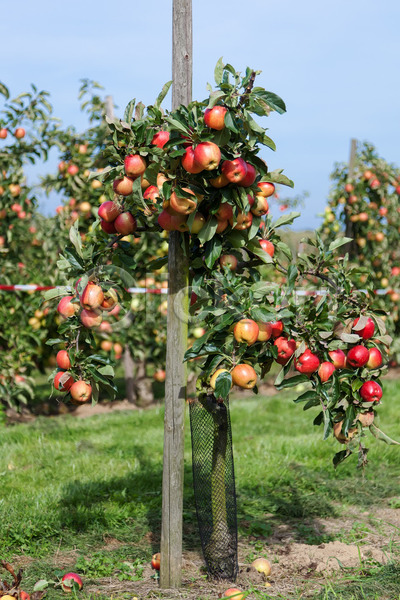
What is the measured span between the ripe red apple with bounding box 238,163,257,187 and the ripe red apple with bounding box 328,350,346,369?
761mm

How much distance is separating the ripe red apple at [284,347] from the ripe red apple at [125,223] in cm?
76

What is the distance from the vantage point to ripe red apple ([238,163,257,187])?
7.66ft

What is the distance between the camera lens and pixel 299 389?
707cm

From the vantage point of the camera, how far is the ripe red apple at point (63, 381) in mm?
2504

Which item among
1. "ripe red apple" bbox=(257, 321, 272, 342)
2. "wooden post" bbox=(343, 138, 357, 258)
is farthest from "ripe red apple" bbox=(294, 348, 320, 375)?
"wooden post" bbox=(343, 138, 357, 258)

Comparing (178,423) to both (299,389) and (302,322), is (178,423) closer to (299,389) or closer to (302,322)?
(302,322)

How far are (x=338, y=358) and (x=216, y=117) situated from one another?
1.06m

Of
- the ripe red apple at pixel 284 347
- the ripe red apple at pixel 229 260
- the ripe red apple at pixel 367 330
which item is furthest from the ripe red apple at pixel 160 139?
the ripe red apple at pixel 367 330

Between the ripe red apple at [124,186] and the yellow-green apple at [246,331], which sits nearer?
the yellow-green apple at [246,331]

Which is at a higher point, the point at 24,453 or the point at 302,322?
the point at 302,322

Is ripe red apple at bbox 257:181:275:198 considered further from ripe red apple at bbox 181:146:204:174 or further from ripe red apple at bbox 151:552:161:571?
ripe red apple at bbox 151:552:161:571

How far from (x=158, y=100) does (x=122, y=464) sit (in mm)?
2649

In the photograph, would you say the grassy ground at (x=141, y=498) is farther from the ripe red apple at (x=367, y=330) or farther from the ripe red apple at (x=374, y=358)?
the ripe red apple at (x=367, y=330)

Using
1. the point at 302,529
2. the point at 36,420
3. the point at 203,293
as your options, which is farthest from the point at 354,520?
the point at 36,420
